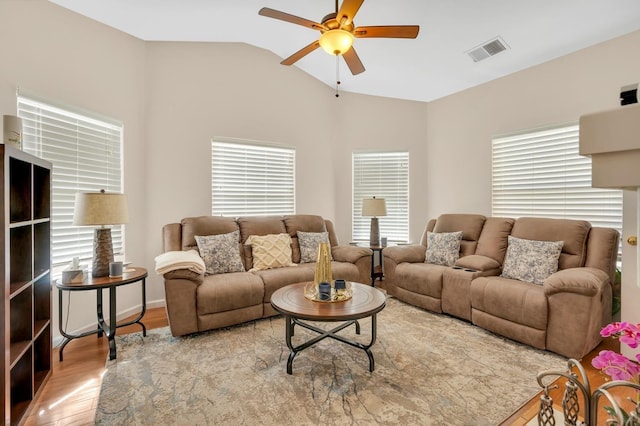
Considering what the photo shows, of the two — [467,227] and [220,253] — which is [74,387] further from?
[467,227]

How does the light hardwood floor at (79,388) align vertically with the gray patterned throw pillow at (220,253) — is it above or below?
below

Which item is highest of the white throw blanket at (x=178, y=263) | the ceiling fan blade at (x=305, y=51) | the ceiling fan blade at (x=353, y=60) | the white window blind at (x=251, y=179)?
the ceiling fan blade at (x=305, y=51)

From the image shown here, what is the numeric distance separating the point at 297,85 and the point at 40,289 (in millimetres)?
3712

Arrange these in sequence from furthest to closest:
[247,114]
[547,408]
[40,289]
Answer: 1. [247,114]
2. [40,289]
3. [547,408]

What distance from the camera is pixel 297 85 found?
4555 mm

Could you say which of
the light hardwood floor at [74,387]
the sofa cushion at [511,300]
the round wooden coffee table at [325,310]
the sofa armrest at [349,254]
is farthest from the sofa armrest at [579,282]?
the light hardwood floor at [74,387]

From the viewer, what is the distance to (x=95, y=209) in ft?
8.34

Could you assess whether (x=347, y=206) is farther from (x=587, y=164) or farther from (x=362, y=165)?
(x=587, y=164)

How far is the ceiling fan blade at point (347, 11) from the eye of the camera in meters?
2.04

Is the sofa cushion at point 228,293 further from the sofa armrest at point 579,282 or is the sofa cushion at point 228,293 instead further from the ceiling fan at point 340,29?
the sofa armrest at point 579,282

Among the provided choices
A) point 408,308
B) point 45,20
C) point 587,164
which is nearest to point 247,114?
point 45,20

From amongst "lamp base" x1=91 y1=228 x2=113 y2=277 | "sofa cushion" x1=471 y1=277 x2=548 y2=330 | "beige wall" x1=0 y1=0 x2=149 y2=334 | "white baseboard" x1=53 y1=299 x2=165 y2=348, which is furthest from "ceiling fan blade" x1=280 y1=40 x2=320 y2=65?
"white baseboard" x1=53 y1=299 x2=165 y2=348

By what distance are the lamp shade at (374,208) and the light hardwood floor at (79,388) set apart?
2651mm

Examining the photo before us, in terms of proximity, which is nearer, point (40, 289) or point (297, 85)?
point (40, 289)
